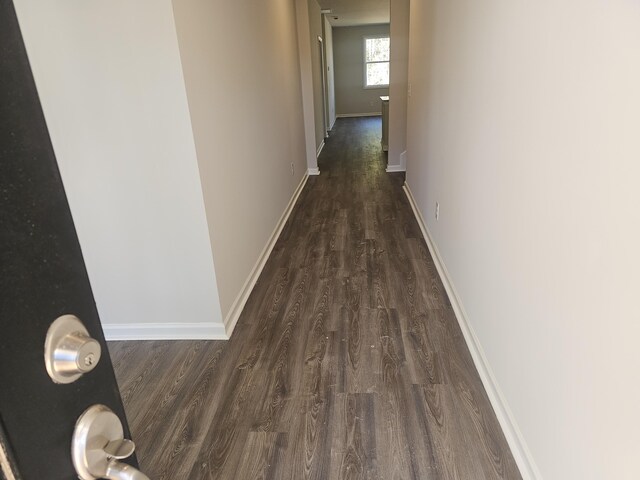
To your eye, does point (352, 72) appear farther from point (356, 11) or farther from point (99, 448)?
point (99, 448)

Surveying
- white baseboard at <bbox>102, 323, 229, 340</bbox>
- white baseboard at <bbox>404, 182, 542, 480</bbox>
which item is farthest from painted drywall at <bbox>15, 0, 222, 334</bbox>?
white baseboard at <bbox>404, 182, 542, 480</bbox>

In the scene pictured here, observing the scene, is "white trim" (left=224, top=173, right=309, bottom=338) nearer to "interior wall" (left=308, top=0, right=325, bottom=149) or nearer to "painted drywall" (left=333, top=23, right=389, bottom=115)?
"interior wall" (left=308, top=0, right=325, bottom=149)

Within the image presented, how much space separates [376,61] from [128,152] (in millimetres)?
10837

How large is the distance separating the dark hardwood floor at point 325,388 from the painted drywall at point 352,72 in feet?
31.9

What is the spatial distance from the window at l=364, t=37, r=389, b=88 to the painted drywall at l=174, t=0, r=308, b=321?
799 cm

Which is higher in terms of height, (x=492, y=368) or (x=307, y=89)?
(x=307, y=89)

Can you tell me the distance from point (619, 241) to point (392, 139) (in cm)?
479

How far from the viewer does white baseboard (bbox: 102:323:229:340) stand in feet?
7.16

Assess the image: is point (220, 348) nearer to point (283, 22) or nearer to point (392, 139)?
point (283, 22)

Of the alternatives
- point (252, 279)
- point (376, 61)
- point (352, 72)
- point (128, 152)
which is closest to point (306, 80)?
point (252, 279)

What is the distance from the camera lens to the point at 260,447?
5.05 ft

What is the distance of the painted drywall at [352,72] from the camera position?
1113cm

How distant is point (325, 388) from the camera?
5.90 ft

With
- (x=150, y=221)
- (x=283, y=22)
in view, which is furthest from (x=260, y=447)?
(x=283, y=22)
